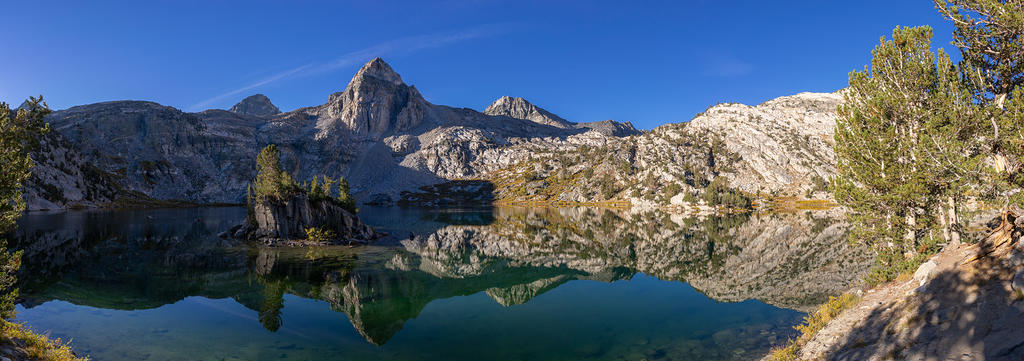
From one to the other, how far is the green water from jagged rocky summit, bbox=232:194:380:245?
7095 millimetres

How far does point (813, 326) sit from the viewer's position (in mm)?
18953

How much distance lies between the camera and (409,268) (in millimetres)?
43219

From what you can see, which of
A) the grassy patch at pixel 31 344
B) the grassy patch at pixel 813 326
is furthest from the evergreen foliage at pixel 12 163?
the grassy patch at pixel 813 326

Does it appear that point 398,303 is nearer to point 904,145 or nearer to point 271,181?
point 904,145

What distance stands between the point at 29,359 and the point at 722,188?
7979 inches

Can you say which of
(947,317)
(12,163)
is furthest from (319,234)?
(947,317)

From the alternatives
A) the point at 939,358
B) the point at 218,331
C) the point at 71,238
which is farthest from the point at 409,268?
the point at 71,238

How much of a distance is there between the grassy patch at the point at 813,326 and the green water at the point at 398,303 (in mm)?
2441

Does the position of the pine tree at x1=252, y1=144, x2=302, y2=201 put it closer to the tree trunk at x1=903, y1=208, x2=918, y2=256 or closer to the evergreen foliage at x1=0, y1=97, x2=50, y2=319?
the evergreen foliage at x1=0, y1=97, x2=50, y2=319

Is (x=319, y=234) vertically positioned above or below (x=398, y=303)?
above

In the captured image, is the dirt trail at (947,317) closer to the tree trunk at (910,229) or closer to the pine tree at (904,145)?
the pine tree at (904,145)

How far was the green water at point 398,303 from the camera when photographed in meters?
20.9

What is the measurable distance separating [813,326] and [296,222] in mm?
64921

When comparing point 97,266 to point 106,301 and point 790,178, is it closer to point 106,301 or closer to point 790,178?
point 106,301
